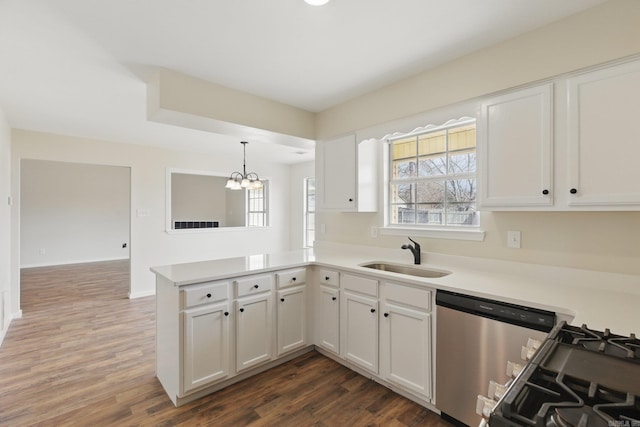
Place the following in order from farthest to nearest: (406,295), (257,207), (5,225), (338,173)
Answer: (257,207), (5,225), (338,173), (406,295)

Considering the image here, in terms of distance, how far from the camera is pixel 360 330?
8.18 feet

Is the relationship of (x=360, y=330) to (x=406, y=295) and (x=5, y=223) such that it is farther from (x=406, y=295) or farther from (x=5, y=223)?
(x=5, y=223)

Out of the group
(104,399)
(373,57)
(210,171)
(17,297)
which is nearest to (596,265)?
(373,57)

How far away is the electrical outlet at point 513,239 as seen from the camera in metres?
2.20

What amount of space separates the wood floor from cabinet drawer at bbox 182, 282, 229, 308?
28.8 inches

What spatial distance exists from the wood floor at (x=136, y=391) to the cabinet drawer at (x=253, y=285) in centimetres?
73

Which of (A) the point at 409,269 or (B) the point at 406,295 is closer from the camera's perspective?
(B) the point at 406,295

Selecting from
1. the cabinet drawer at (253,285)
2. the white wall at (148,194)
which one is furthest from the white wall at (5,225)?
the cabinet drawer at (253,285)

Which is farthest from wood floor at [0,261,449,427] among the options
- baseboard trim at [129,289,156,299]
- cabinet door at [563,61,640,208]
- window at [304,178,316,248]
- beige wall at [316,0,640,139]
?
window at [304,178,316,248]

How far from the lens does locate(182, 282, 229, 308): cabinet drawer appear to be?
6.99 feet

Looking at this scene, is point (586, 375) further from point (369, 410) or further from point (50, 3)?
point (50, 3)

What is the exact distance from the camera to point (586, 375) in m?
0.86

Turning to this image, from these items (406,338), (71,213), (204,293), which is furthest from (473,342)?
(71,213)

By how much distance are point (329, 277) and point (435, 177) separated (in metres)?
1.32
